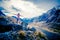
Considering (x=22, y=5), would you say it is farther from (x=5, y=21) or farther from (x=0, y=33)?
(x=0, y=33)

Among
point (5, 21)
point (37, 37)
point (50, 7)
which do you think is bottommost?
point (37, 37)

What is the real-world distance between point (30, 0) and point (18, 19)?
1.01 meters

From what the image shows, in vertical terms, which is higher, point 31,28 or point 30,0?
point 30,0

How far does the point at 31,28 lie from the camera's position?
761cm

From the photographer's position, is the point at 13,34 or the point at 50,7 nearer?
the point at 13,34

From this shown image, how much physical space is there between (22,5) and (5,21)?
1032 millimetres

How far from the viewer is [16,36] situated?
7.46 metres

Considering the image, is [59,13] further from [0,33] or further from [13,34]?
[0,33]

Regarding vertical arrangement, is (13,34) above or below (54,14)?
below

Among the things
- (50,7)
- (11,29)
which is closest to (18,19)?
(11,29)

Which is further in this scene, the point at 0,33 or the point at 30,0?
the point at 30,0

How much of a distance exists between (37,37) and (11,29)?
3.80 ft

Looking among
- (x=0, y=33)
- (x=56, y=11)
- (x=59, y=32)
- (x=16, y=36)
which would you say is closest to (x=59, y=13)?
(x=56, y=11)

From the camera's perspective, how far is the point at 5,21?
300 inches
